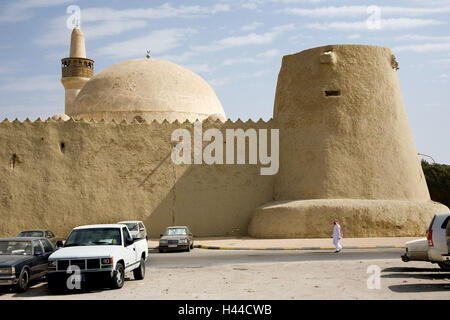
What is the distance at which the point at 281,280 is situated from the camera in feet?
34.9

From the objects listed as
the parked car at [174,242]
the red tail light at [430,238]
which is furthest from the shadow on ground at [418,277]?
the parked car at [174,242]

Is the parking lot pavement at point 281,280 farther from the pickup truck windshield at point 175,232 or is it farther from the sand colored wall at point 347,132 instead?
the sand colored wall at point 347,132

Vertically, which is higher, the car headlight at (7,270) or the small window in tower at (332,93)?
the small window in tower at (332,93)

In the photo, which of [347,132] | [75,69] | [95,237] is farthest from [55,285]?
[75,69]

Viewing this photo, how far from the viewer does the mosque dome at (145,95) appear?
28.4 m

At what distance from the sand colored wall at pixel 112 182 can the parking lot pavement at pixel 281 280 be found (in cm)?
897

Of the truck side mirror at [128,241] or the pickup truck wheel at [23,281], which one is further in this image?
the truck side mirror at [128,241]

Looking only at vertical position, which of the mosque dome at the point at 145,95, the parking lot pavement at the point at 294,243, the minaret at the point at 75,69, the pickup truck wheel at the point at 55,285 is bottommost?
the parking lot pavement at the point at 294,243

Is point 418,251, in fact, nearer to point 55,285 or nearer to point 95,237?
point 95,237

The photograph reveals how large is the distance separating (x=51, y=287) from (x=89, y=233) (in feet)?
4.66

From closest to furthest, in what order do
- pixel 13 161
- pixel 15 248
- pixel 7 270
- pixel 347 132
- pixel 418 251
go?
pixel 7 270, pixel 15 248, pixel 418 251, pixel 347 132, pixel 13 161

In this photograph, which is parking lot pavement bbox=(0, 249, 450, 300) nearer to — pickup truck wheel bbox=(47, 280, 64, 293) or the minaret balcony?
pickup truck wheel bbox=(47, 280, 64, 293)

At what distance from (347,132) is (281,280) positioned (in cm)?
1348
